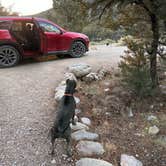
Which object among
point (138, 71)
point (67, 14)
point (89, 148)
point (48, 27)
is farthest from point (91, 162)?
point (67, 14)

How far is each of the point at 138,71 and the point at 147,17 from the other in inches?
48.3

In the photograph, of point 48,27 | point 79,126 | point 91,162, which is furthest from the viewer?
point 48,27

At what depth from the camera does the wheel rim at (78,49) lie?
9288mm

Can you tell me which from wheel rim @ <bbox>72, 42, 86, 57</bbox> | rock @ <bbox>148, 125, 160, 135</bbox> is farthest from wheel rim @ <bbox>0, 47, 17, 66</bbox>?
rock @ <bbox>148, 125, 160, 135</bbox>

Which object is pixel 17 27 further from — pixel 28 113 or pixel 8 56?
pixel 28 113

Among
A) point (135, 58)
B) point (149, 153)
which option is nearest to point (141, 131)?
point (149, 153)

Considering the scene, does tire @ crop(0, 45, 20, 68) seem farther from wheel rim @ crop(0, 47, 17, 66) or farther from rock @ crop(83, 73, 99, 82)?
rock @ crop(83, 73, 99, 82)

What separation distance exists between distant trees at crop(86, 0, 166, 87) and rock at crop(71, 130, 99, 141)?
7.28 feet

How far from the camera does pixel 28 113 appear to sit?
16.0ft

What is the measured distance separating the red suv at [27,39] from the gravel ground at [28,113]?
433 millimetres

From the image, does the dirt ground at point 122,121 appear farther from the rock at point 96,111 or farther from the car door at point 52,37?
the car door at point 52,37

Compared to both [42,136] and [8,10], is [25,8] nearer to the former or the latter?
[8,10]

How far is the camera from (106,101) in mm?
5465

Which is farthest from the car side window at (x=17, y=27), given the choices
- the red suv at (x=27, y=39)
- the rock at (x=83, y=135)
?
the rock at (x=83, y=135)
